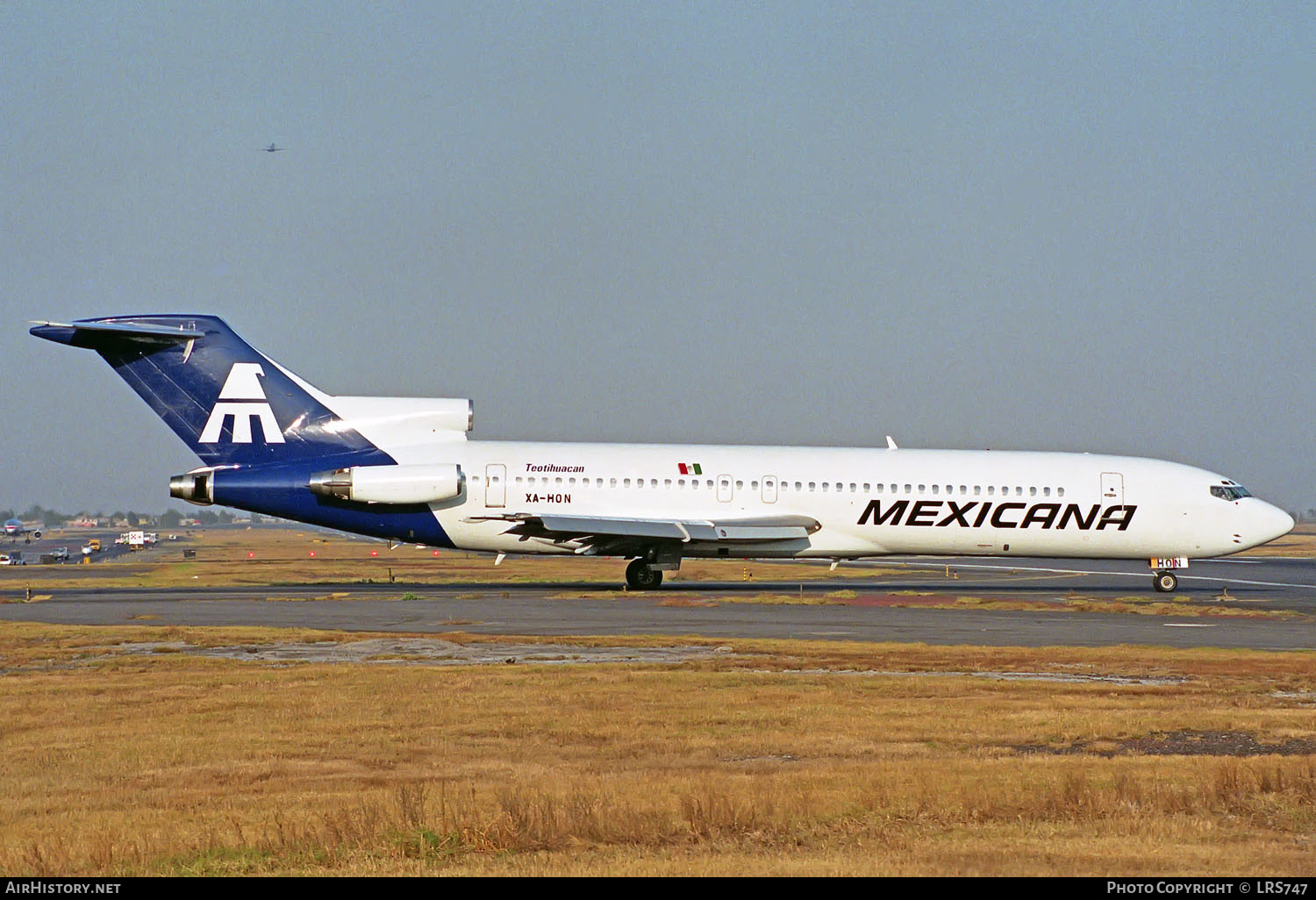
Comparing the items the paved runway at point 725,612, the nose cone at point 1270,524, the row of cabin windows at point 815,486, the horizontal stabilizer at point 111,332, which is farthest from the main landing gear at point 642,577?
the nose cone at point 1270,524

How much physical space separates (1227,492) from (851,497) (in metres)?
11.7

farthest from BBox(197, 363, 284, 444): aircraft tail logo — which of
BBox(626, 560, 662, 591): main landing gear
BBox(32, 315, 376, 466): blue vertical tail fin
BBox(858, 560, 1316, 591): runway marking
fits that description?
BBox(858, 560, 1316, 591): runway marking

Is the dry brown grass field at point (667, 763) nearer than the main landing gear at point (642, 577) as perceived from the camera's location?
Yes

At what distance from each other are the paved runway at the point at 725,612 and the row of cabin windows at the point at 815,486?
2.80m

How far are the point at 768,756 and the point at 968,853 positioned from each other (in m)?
4.24

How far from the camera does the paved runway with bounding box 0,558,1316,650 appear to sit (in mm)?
24438

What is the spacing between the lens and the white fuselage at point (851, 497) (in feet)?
121

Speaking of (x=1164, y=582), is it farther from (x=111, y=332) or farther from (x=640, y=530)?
(x=111, y=332)

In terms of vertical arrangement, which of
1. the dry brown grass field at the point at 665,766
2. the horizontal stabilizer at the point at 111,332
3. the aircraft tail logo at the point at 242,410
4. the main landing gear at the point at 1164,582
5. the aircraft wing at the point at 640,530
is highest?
the horizontal stabilizer at the point at 111,332

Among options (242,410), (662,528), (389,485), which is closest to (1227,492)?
(662,528)

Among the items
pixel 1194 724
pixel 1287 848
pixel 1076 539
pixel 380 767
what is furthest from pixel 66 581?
pixel 1287 848

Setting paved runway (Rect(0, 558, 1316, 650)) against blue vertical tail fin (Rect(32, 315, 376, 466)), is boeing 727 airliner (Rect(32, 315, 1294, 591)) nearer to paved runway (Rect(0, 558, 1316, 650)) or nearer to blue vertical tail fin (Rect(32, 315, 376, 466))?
blue vertical tail fin (Rect(32, 315, 376, 466))

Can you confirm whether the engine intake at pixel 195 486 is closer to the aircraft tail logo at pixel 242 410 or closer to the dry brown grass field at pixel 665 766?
the aircraft tail logo at pixel 242 410

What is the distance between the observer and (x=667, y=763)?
12344mm
